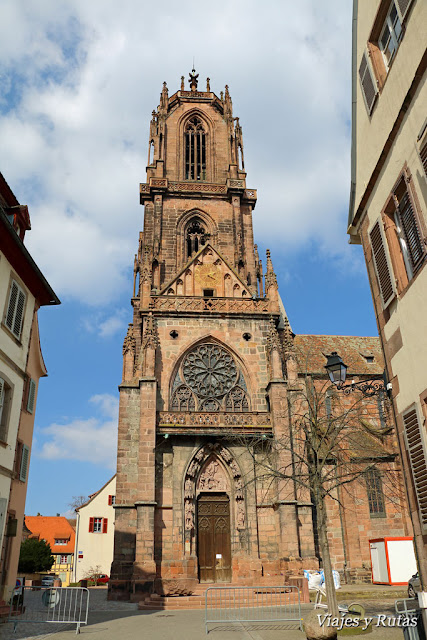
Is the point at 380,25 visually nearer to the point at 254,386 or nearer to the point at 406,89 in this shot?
the point at 406,89

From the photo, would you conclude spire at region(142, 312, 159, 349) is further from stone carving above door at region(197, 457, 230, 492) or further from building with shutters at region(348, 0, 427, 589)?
building with shutters at region(348, 0, 427, 589)

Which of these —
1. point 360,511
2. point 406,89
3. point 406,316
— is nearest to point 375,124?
point 406,89

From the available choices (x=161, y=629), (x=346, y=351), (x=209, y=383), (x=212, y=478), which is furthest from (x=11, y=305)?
(x=346, y=351)

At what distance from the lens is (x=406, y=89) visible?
8461 millimetres

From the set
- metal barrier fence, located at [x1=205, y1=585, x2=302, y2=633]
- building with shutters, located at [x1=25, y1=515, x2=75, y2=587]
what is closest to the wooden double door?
metal barrier fence, located at [x1=205, y1=585, x2=302, y2=633]

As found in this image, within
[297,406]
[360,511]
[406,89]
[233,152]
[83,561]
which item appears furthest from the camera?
[83,561]

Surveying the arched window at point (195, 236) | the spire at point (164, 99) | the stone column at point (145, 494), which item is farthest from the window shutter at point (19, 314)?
the spire at point (164, 99)

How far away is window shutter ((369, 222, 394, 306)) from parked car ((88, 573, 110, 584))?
37.5m

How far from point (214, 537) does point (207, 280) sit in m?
12.9

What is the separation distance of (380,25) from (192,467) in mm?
18216

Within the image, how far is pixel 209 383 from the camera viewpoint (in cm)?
2598

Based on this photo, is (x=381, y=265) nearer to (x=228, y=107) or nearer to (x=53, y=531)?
(x=228, y=107)

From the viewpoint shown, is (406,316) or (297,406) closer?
(406,316)

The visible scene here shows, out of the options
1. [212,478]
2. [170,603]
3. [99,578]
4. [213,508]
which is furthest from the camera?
[99,578]
